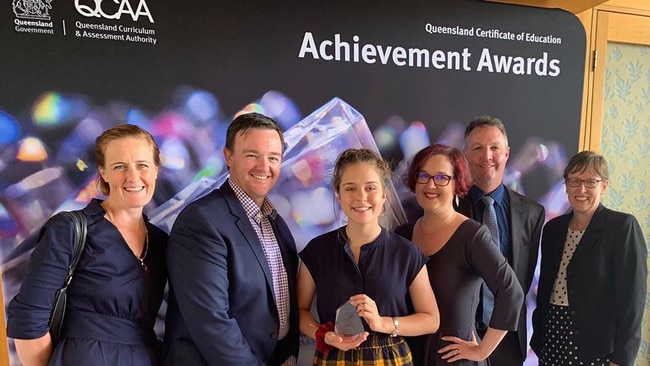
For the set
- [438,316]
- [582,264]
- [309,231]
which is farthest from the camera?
[309,231]

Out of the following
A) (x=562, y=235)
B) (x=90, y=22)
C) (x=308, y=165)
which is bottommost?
(x=562, y=235)

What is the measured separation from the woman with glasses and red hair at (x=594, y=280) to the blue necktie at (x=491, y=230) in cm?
33

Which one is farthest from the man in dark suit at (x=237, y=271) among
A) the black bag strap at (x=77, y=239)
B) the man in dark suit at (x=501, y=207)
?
the man in dark suit at (x=501, y=207)

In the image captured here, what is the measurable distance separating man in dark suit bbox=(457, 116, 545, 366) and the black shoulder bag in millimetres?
1674

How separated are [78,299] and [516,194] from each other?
207cm

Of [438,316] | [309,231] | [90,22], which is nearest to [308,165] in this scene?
[309,231]

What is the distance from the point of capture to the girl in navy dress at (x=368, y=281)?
179 cm

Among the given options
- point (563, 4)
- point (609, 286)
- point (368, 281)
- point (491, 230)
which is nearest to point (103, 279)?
point (368, 281)

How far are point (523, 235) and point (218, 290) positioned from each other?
5.14 feet

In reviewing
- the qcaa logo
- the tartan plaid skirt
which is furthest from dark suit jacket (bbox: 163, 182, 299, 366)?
the qcaa logo

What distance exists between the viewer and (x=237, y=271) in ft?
5.74

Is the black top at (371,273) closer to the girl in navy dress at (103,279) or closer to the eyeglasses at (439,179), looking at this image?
the eyeglasses at (439,179)

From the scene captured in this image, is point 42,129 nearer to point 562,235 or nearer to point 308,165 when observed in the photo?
point 308,165

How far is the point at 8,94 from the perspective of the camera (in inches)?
77.2
